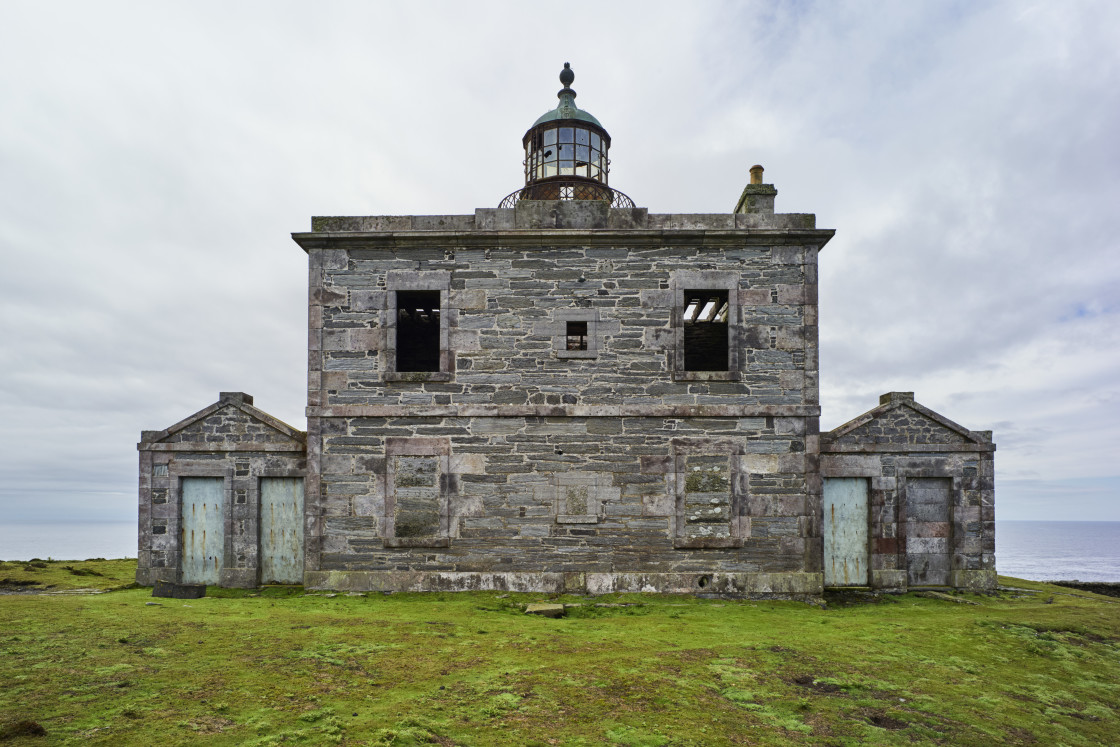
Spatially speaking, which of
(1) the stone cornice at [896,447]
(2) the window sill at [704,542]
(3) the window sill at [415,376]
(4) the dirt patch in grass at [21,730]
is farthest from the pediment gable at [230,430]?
(1) the stone cornice at [896,447]

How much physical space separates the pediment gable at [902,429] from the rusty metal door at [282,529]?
31.0 ft

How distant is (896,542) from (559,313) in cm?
716

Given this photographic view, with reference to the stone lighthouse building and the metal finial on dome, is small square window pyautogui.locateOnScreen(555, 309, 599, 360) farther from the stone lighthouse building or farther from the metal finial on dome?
the metal finial on dome

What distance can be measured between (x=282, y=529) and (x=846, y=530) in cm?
1002

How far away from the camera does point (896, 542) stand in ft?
34.1

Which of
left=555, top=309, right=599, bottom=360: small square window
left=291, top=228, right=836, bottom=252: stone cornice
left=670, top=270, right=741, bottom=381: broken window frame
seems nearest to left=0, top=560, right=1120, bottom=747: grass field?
left=670, top=270, right=741, bottom=381: broken window frame

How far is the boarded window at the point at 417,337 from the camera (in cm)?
1157

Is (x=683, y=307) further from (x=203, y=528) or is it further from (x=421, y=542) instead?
(x=203, y=528)

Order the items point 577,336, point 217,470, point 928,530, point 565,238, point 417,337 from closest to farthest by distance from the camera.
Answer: point 565,238 → point 217,470 → point 928,530 → point 577,336 → point 417,337

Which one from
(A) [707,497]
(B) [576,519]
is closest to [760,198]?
(A) [707,497]

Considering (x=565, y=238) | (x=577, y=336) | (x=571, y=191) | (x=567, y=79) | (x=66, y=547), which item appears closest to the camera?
(x=565, y=238)

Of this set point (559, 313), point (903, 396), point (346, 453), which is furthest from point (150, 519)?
point (903, 396)

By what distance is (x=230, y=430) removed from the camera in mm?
10469

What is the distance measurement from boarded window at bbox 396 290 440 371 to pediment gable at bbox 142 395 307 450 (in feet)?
7.85
